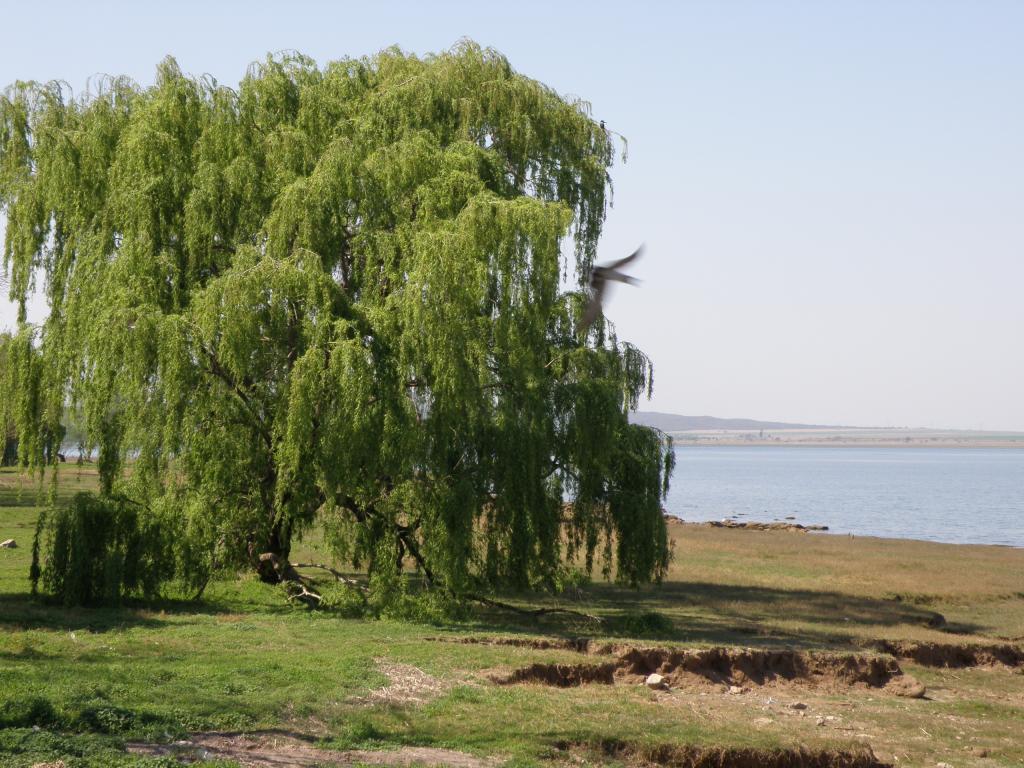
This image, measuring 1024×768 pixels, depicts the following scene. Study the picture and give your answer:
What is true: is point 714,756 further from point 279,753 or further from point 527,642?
point 527,642

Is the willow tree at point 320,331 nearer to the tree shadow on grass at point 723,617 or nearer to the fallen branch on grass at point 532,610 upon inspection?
the fallen branch on grass at point 532,610

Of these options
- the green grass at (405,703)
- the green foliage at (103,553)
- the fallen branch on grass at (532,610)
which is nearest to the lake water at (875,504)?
the green grass at (405,703)

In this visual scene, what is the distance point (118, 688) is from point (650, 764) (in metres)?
5.76

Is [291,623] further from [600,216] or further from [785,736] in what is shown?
[600,216]

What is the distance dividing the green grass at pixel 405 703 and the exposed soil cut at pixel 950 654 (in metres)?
0.52

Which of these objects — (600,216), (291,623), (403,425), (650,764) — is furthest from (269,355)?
(650,764)

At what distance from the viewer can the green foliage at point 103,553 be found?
18875 millimetres

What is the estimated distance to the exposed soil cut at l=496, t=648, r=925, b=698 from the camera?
1598 cm

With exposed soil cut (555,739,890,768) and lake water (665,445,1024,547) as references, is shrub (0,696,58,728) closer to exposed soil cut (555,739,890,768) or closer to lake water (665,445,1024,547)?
exposed soil cut (555,739,890,768)

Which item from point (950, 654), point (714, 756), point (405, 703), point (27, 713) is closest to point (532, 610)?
point (950, 654)

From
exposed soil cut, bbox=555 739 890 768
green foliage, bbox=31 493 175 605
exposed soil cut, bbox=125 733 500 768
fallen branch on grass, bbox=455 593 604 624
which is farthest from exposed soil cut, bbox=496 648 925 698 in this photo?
green foliage, bbox=31 493 175 605

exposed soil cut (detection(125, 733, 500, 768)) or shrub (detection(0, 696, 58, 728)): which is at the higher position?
shrub (detection(0, 696, 58, 728))

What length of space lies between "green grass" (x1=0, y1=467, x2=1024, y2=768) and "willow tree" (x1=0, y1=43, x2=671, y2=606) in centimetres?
190

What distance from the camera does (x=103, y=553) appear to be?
19078 mm
